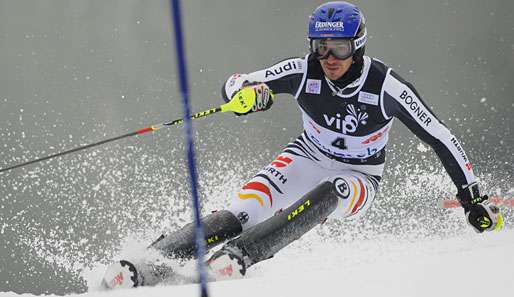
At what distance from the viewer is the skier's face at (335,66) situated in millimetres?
3490

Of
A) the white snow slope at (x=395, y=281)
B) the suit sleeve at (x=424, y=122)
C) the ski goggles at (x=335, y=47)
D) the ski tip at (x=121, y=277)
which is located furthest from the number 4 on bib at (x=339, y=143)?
the ski tip at (x=121, y=277)

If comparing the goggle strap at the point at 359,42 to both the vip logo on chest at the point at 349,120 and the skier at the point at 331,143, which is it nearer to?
the skier at the point at 331,143

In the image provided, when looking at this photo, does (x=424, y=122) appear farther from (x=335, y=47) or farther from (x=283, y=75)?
(x=283, y=75)

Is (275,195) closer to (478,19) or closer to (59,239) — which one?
(59,239)

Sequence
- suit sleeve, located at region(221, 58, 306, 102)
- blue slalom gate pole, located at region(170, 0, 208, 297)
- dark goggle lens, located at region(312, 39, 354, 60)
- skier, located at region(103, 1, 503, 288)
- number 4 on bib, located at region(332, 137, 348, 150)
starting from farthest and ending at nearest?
number 4 on bib, located at region(332, 137, 348, 150) < suit sleeve, located at region(221, 58, 306, 102) < dark goggle lens, located at region(312, 39, 354, 60) < skier, located at region(103, 1, 503, 288) < blue slalom gate pole, located at region(170, 0, 208, 297)

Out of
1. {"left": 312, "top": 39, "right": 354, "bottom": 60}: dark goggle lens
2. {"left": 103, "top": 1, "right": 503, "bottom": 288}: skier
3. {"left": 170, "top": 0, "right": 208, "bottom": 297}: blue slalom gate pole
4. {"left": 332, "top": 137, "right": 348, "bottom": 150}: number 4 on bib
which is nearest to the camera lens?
{"left": 170, "top": 0, "right": 208, "bottom": 297}: blue slalom gate pole

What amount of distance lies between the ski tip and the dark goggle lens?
1350mm

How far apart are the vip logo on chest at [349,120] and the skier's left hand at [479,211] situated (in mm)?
597

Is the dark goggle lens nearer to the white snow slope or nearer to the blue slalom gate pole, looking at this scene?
the white snow slope

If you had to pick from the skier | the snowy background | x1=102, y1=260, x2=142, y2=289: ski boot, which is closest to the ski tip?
x1=102, y1=260, x2=142, y2=289: ski boot

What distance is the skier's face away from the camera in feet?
11.5

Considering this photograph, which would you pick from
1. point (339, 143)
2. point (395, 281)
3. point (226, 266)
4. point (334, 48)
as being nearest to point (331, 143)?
point (339, 143)

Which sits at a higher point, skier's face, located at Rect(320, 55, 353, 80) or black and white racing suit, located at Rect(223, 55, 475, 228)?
skier's face, located at Rect(320, 55, 353, 80)

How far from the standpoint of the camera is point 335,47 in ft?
11.3
